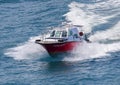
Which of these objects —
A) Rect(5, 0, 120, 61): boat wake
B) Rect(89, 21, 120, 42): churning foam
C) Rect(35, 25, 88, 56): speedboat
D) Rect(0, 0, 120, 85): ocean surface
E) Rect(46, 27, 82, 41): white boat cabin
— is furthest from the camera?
Rect(89, 21, 120, 42): churning foam

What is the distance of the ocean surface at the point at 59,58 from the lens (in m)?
66.9

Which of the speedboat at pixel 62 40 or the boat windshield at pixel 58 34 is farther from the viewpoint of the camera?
the boat windshield at pixel 58 34

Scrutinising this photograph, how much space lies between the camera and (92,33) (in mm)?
82875

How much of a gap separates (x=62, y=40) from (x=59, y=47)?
1045 millimetres

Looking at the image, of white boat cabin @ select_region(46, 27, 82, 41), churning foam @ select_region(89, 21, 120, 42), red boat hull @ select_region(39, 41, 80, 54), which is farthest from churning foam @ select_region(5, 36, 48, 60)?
churning foam @ select_region(89, 21, 120, 42)

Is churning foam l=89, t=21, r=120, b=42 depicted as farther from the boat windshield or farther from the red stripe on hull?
the boat windshield

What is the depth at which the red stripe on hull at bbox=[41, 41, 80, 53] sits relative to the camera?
7217cm

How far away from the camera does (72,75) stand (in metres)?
67.2

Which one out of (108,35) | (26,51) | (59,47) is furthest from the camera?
(108,35)

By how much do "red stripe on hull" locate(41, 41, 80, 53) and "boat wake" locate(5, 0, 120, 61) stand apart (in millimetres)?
1001

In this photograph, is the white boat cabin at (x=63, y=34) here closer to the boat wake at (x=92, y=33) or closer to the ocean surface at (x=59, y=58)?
the boat wake at (x=92, y=33)

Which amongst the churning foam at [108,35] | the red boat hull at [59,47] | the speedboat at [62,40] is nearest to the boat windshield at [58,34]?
the speedboat at [62,40]

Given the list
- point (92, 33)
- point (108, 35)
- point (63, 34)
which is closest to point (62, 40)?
point (63, 34)

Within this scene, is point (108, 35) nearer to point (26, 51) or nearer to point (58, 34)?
point (58, 34)
